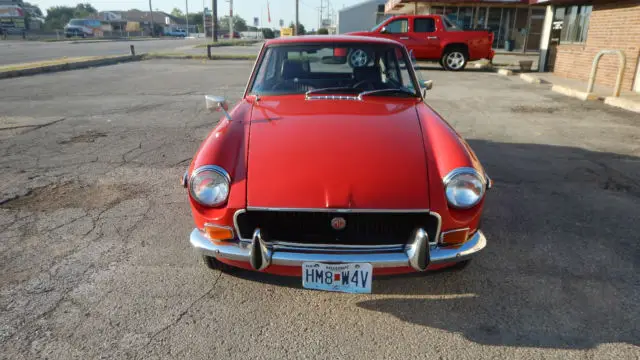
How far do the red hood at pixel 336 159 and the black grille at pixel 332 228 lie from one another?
83 mm

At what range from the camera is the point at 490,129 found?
689 centimetres

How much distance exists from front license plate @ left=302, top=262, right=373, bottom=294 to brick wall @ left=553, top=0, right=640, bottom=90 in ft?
35.2

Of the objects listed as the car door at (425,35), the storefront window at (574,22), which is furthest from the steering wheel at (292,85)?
the car door at (425,35)

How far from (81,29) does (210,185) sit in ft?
176

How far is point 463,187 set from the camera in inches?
94.9

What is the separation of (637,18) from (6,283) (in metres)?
12.5

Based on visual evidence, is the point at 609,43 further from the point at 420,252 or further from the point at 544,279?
the point at 420,252

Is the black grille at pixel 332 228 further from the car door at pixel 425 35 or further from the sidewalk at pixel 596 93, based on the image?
the car door at pixel 425 35

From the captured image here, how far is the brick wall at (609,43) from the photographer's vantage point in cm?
1001

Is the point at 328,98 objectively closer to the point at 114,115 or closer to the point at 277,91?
the point at 277,91

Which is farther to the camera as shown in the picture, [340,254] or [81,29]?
[81,29]

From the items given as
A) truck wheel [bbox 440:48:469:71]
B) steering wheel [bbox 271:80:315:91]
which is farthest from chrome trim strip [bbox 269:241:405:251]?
truck wheel [bbox 440:48:469:71]

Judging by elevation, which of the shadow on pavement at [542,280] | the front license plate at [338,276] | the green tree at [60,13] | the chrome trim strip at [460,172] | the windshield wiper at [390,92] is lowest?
the shadow on pavement at [542,280]

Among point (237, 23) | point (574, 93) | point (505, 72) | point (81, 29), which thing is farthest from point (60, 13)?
point (574, 93)
